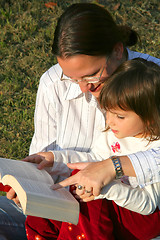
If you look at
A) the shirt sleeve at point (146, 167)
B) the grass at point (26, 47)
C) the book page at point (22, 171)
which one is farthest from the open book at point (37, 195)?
the grass at point (26, 47)

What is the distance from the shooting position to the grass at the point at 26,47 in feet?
15.4

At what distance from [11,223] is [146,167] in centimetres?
100

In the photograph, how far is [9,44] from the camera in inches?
218

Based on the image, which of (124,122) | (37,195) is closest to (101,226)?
(37,195)

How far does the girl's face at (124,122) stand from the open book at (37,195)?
528 mm

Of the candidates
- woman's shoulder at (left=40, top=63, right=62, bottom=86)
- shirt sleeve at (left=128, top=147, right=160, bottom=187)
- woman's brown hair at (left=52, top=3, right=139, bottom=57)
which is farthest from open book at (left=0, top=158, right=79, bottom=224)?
woman's shoulder at (left=40, top=63, right=62, bottom=86)

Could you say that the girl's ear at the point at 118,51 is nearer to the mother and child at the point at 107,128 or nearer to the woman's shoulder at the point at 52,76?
the mother and child at the point at 107,128

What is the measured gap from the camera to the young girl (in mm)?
2295

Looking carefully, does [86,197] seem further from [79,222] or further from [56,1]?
[56,1]

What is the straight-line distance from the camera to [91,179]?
88.0 inches

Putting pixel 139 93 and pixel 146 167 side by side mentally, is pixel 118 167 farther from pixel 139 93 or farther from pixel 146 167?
pixel 139 93

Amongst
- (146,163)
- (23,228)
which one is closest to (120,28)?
(146,163)

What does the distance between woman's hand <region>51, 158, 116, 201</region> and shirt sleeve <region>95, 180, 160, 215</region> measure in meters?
0.05

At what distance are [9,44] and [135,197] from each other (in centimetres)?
374
